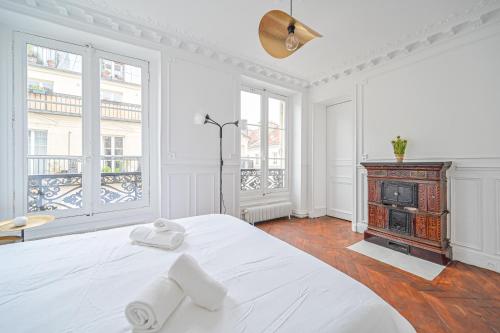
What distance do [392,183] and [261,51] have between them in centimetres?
288

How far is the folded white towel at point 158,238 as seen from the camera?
135 centimetres

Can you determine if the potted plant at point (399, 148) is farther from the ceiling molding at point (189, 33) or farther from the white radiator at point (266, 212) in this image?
the white radiator at point (266, 212)

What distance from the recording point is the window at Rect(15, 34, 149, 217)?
241 centimetres

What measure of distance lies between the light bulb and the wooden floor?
7.55 feet

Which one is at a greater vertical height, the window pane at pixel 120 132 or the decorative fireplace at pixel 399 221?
the window pane at pixel 120 132

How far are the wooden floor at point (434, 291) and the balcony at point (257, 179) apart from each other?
4.97ft

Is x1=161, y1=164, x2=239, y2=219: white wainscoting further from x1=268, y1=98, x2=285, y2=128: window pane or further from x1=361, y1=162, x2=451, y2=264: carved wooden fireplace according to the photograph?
x1=361, y1=162, x2=451, y2=264: carved wooden fireplace

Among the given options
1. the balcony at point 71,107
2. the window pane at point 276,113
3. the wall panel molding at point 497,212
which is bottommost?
the wall panel molding at point 497,212

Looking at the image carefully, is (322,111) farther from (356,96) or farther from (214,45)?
(214,45)

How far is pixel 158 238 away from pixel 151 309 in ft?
2.50

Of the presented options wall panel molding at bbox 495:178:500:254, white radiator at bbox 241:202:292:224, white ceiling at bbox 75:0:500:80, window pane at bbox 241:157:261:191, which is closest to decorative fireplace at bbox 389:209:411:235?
wall panel molding at bbox 495:178:500:254

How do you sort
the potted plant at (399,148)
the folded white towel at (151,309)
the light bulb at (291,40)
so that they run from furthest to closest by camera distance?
the potted plant at (399,148), the light bulb at (291,40), the folded white towel at (151,309)

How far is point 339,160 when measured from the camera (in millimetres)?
4516

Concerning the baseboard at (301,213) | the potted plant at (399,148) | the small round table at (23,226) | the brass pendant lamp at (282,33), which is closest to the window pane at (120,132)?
the small round table at (23,226)
